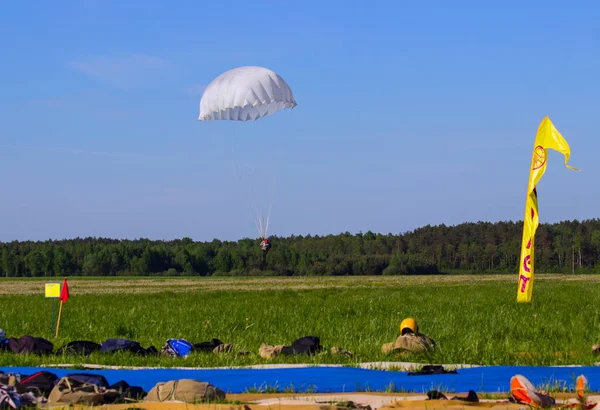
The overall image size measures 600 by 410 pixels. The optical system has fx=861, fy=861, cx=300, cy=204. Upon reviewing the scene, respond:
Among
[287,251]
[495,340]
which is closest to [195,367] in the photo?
[495,340]

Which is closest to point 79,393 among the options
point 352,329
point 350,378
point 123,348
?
point 350,378

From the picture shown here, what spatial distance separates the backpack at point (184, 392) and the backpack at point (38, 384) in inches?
46.5

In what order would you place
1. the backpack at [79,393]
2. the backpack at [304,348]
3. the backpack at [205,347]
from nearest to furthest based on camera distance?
the backpack at [79,393] < the backpack at [304,348] < the backpack at [205,347]

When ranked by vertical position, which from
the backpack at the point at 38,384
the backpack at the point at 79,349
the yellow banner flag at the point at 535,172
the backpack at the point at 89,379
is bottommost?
the backpack at the point at 79,349

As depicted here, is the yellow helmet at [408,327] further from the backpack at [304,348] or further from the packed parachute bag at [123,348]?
the packed parachute bag at [123,348]

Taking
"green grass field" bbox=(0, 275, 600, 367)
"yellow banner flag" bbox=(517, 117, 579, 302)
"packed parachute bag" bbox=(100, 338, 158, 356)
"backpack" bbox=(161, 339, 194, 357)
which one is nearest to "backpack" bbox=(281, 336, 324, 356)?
"green grass field" bbox=(0, 275, 600, 367)

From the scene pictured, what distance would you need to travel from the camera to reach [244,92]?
957 inches

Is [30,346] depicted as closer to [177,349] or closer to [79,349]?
[79,349]

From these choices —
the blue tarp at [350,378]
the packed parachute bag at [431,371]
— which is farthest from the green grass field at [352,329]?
the packed parachute bag at [431,371]

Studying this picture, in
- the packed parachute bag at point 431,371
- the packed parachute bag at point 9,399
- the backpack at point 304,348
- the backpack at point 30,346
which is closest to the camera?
Answer: the packed parachute bag at point 9,399

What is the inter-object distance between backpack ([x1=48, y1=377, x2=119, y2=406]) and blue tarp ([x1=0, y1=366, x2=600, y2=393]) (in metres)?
1.36

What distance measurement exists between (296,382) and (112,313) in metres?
13.8

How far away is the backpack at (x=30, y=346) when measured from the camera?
12.7 metres

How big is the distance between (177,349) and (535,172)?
13242 mm
